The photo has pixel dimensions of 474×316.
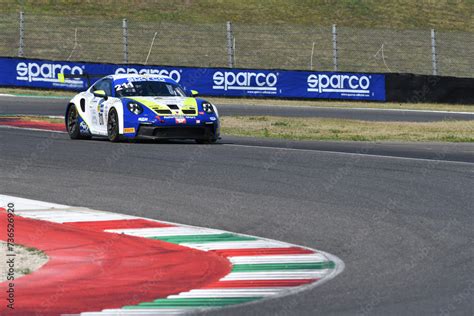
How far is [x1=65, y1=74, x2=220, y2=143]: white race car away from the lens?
1739cm

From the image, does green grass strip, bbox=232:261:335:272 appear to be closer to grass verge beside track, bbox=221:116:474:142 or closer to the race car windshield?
the race car windshield

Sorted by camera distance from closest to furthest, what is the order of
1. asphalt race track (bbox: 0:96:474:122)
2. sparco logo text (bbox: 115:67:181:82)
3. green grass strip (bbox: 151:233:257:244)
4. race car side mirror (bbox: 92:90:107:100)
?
green grass strip (bbox: 151:233:257:244)
race car side mirror (bbox: 92:90:107:100)
asphalt race track (bbox: 0:96:474:122)
sparco logo text (bbox: 115:67:181:82)

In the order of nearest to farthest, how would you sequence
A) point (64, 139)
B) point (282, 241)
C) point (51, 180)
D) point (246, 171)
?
point (282, 241)
point (51, 180)
point (246, 171)
point (64, 139)

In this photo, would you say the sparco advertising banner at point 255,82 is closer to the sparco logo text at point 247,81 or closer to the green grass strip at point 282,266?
the sparco logo text at point 247,81

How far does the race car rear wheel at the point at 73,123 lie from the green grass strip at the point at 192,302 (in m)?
12.0

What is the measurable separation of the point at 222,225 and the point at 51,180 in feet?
11.9

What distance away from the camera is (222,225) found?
10.2 metres

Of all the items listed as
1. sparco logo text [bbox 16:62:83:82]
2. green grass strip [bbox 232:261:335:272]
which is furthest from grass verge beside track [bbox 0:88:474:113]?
green grass strip [bbox 232:261:335:272]

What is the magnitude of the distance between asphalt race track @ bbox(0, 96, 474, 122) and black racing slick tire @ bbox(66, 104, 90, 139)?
7197mm

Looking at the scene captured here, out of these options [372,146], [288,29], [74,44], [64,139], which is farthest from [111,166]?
[288,29]

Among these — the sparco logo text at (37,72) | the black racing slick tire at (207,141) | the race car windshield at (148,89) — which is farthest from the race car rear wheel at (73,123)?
the sparco logo text at (37,72)

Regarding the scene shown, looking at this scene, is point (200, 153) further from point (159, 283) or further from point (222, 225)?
point (159, 283)

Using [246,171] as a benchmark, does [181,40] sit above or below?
above

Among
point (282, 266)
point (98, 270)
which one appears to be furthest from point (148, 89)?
point (98, 270)
